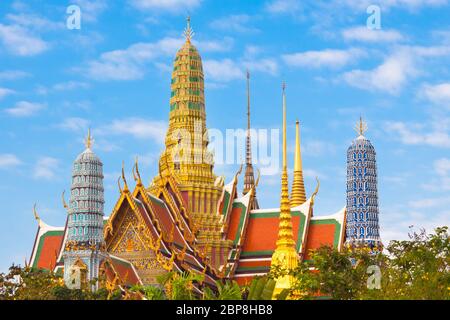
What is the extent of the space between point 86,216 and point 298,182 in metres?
19.6

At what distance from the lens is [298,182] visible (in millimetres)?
60156

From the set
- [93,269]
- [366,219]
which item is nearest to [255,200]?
[366,219]

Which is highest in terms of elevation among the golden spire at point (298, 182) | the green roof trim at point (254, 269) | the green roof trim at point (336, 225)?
the golden spire at point (298, 182)

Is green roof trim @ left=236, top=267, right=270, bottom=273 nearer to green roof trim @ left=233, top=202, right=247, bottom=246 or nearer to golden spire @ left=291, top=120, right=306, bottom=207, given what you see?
green roof trim @ left=233, top=202, right=247, bottom=246

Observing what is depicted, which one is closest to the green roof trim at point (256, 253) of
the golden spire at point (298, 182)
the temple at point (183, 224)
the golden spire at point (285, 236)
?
the temple at point (183, 224)

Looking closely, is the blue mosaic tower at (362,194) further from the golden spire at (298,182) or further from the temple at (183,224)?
the golden spire at (298,182)

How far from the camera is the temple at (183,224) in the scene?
43094 mm

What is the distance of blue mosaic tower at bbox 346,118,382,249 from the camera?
159ft

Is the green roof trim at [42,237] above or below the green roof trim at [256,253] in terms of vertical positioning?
above

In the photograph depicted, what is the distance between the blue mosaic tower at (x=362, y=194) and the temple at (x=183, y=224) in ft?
3.99

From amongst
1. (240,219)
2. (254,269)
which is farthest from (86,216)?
(240,219)

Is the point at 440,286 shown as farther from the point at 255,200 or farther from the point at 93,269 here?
the point at 255,200

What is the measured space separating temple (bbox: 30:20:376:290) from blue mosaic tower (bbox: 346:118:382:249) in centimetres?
122

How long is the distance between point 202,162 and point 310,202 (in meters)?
5.56
